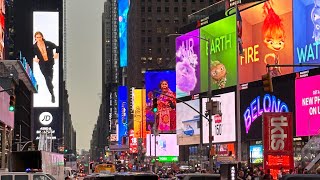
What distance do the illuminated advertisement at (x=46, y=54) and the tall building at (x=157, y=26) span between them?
24.2 m

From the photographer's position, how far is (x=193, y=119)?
96.4m

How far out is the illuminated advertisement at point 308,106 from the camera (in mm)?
67062

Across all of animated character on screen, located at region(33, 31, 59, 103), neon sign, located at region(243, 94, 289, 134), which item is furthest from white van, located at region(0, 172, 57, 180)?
animated character on screen, located at region(33, 31, 59, 103)

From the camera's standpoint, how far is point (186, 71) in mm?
99375

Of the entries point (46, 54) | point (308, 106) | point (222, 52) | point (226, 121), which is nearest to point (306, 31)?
point (308, 106)

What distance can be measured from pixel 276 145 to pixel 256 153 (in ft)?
173

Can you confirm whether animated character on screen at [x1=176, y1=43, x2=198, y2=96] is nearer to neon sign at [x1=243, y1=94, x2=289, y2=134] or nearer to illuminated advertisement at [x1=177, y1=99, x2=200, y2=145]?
illuminated advertisement at [x1=177, y1=99, x2=200, y2=145]

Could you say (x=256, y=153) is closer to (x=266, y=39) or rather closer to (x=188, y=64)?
(x=266, y=39)

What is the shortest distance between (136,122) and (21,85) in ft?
118

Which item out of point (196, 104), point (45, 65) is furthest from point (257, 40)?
point (45, 65)

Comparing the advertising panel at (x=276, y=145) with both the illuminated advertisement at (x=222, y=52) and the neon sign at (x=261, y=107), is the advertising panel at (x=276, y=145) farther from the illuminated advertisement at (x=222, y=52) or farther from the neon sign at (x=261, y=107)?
the illuminated advertisement at (x=222, y=52)

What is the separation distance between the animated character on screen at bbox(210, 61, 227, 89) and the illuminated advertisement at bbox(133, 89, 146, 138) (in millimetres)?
57737

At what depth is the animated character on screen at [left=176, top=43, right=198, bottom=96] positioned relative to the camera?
3809 inches

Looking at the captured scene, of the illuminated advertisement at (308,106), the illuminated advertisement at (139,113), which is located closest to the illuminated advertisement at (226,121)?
the illuminated advertisement at (308,106)
